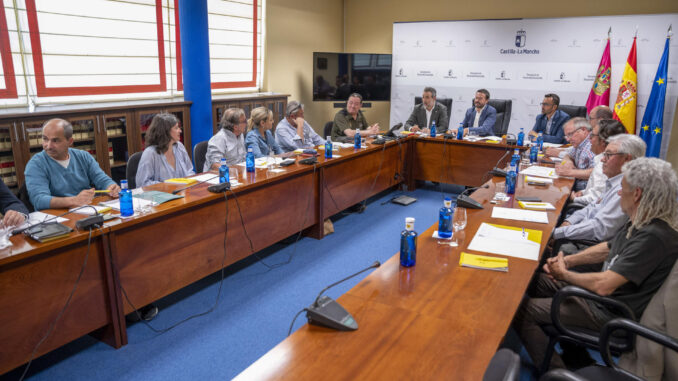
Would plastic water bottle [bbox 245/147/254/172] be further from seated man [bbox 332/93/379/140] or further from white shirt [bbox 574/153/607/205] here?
white shirt [bbox 574/153/607/205]

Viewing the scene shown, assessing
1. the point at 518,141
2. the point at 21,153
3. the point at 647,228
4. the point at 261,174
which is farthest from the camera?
the point at 518,141

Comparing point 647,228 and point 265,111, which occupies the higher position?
point 265,111

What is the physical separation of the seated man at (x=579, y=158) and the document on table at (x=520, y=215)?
3.70 feet

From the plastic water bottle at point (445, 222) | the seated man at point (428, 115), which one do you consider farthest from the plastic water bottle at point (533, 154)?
the plastic water bottle at point (445, 222)

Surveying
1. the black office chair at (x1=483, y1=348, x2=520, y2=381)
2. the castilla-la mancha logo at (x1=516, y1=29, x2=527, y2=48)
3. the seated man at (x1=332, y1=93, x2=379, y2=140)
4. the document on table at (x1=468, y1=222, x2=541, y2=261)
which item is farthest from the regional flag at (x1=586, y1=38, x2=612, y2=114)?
the black office chair at (x1=483, y1=348, x2=520, y2=381)

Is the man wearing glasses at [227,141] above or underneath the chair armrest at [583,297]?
above

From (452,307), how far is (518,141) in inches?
152

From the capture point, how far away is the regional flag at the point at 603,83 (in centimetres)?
628

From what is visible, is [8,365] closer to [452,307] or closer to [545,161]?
[452,307]

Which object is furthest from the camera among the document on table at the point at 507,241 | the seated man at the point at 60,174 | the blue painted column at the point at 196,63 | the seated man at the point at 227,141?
the blue painted column at the point at 196,63

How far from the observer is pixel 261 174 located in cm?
360

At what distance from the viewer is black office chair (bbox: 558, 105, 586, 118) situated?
5.60 metres

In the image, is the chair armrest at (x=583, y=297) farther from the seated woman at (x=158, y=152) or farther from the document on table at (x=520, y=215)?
the seated woman at (x=158, y=152)

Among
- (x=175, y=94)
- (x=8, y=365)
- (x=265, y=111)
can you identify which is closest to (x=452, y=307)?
(x=8, y=365)
